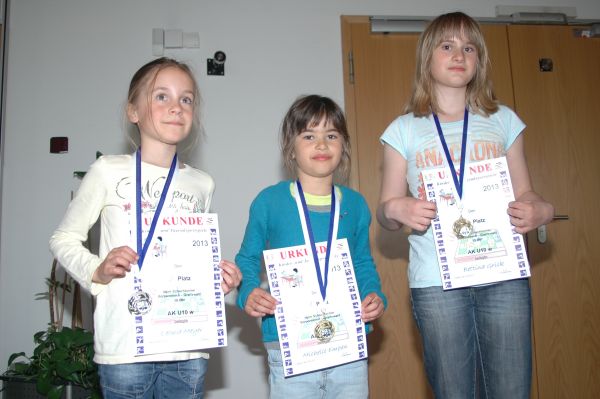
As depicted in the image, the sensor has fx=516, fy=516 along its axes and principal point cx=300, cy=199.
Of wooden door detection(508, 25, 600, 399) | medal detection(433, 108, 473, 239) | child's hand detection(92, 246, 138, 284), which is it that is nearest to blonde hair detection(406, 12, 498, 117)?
medal detection(433, 108, 473, 239)

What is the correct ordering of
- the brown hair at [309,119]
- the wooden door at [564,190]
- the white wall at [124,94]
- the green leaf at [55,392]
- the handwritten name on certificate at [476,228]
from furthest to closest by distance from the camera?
the wooden door at [564,190]
the white wall at [124,94]
the green leaf at [55,392]
the brown hair at [309,119]
the handwritten name on certificate at [476,228]

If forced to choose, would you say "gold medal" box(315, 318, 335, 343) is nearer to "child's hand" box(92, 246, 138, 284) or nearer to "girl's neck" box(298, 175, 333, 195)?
"girl's neck" box(298, 175, 333, 195)

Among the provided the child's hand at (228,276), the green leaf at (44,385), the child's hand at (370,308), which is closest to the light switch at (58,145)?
the green leaf at (44,385)

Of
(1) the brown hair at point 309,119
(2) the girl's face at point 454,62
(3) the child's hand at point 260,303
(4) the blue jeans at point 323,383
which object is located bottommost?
(4) the blue jeans at point 323,383

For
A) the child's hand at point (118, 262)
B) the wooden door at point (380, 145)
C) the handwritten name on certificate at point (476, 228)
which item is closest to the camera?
the child's hand at point (118, 262)

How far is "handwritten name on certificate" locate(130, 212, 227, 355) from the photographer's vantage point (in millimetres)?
1572

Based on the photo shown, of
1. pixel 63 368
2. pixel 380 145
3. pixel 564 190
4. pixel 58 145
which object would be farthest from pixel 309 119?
pixel 564 190

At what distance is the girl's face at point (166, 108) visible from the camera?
1797mm

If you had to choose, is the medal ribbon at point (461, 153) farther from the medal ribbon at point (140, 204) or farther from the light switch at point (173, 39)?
the light switch at point (173, 39)

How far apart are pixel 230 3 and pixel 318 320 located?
2597mm

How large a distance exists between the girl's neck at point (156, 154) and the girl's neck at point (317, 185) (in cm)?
52

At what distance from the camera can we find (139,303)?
1.57m

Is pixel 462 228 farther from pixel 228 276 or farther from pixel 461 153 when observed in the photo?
pixel 228 276

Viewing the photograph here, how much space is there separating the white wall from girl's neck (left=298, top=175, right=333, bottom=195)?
147cm
